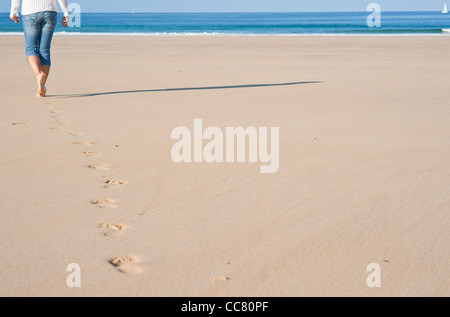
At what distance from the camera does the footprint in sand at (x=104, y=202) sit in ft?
9.53

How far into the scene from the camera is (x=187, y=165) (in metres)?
3.71

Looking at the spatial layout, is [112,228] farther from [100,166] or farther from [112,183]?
[100,166]

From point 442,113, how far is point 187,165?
3.23 m

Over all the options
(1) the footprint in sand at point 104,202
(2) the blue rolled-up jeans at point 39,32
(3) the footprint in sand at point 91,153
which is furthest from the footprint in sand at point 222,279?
(2) the blue rolled-up jeans at point 39,32

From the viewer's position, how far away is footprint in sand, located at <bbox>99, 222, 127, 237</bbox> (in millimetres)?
2537

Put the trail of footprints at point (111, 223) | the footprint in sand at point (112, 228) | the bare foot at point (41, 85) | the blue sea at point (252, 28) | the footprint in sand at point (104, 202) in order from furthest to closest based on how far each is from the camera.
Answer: the blue sea at point (252, 28)
the bare foot at point (41, 85)
the footprint in sand at point (104, 202)
the footprint in sand at point (112, 228)
the trail of footprints at point (111, 223)

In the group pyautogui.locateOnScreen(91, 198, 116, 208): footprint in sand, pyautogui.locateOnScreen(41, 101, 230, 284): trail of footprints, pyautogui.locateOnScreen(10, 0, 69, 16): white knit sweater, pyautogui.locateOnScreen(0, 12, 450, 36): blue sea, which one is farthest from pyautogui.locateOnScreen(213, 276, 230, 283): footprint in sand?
pyautogui.locateOnScreen(0, 12, 450, 36): blue sea

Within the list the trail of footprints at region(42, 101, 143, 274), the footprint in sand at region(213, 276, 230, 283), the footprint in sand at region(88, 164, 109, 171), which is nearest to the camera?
the footprint in sand at region(213, 276, 230, 283)

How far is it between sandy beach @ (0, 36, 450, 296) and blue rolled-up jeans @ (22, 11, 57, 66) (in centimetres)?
56

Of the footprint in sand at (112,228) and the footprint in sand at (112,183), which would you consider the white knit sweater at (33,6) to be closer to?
the footprint in sand at (112,183)

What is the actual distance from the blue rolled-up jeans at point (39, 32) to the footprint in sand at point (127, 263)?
453 cm

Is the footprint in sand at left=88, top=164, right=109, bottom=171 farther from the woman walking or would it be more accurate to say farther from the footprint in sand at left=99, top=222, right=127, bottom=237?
the woman walking

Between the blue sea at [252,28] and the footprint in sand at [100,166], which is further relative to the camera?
the blue sea at [252,28]
